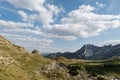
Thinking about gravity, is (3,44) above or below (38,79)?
above

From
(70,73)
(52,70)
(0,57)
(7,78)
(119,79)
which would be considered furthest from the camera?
(119,79)

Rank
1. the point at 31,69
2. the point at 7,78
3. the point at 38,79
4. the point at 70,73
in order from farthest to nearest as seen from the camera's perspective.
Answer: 1. the point at 70,73
2. the point at 31,69
3. the point at 38,79
4. the point at 7,78

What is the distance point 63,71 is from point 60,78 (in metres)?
7.98

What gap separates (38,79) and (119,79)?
106m

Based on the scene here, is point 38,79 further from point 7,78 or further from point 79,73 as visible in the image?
point 79,73

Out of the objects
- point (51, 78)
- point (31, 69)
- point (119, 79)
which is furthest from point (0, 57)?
point (119, 79)

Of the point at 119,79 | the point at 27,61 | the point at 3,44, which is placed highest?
the point at 3,44

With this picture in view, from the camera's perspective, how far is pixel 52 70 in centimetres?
8412

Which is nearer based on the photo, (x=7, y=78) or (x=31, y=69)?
(x=7, y=78)

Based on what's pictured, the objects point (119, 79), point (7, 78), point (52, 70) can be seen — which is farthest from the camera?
point (119, 79)

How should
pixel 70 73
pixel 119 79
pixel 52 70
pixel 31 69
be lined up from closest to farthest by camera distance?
pixel 31 69 < pixel 52 70 < pixel 70 73 < pixel 119 79

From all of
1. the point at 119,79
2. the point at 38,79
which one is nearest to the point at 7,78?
the point at 38,79

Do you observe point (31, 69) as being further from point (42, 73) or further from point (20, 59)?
point (20, 59)

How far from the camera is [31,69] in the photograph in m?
76.9
